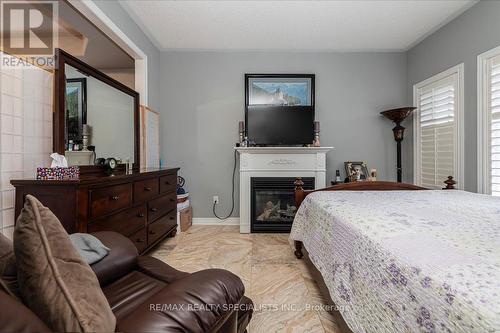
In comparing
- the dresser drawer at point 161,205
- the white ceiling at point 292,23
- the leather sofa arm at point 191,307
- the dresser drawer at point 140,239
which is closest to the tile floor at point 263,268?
the dresser drawer at point 140,239

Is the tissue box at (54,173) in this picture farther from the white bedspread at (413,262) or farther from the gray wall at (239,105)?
the gray wall at (239,105)

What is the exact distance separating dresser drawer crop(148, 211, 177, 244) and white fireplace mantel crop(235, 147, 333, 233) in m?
0.96

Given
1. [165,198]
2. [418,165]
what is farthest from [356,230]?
[418,165]

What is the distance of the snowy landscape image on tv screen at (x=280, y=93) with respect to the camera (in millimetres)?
3805

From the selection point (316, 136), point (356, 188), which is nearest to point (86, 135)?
point (356, 188)

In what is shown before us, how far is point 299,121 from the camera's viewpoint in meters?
3.68

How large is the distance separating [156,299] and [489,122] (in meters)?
3.39

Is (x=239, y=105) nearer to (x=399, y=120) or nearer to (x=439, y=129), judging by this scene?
(x=399, y=120)

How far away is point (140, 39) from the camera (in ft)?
10.3

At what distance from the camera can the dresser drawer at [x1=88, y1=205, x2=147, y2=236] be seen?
5.80 feet

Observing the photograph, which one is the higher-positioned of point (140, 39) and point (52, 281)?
point (140, 39)

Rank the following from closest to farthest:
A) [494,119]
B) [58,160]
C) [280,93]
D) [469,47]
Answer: [58,160], [494,119], [469,47], [280,93]

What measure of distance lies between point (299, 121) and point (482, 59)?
2.08m

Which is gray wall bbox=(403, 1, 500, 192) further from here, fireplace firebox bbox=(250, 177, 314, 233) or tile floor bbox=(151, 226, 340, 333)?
tile floor bbox=(151, 226, 340, 333)
